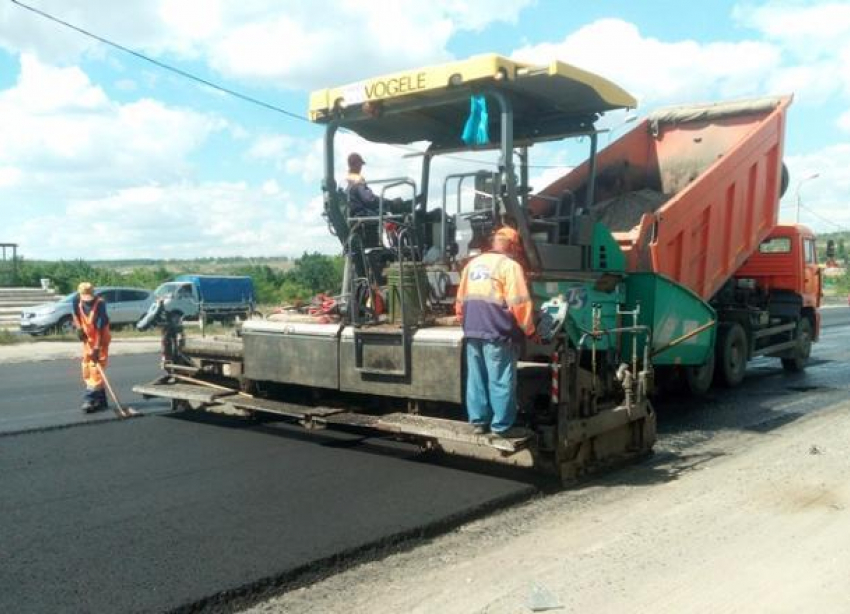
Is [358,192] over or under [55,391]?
over

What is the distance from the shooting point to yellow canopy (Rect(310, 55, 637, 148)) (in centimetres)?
522

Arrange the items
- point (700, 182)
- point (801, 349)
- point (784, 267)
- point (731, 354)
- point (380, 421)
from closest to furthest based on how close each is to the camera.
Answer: point (380, 421) < point (700, 182) < point (731, 354) < point (784, 267) < point (801, 349)

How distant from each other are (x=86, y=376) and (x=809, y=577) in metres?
6.60

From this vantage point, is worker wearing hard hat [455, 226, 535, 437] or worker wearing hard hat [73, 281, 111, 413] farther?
worker wearing hard hat [73, 281, 111, 413]

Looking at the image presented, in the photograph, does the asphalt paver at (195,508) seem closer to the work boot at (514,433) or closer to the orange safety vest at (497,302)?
the work boot at (514,433)

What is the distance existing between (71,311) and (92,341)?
14375 millimetres

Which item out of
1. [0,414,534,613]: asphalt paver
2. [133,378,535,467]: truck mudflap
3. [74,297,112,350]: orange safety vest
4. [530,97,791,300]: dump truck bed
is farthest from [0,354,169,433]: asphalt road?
[530,97,791,300]: dump truck bed

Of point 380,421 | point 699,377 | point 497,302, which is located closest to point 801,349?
point 699,377

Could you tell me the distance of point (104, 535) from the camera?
406 cm

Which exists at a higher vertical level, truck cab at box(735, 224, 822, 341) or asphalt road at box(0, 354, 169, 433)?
truck cab at box(735, 224, 822, 341)

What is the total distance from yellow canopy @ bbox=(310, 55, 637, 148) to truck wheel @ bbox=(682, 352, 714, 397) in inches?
132

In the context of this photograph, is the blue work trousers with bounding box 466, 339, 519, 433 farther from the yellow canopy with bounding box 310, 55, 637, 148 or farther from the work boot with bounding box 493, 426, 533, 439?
the yellow canopy with bounding box 310, 55, 637, 148

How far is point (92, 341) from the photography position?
8047 millimetres

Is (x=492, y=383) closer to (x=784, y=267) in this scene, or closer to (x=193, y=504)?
(x=193, y=504)
